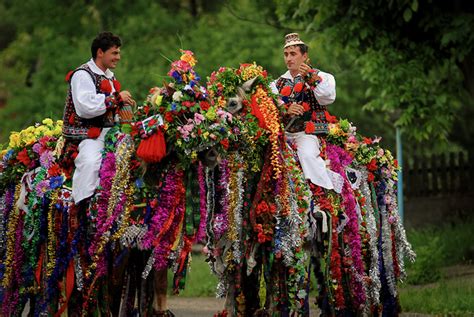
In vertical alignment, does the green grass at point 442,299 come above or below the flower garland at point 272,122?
below

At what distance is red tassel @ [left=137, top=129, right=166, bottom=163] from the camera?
29.0 ft

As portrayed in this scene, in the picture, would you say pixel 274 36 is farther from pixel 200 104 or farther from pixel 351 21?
pixel 200 104

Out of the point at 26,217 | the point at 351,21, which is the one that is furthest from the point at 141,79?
the point at 26,217

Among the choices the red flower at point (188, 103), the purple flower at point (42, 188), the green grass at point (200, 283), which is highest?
the red flower at point (188, 103)

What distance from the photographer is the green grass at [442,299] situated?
1145cm

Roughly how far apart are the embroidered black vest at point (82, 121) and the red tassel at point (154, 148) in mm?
993

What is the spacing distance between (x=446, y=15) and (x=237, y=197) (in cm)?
651

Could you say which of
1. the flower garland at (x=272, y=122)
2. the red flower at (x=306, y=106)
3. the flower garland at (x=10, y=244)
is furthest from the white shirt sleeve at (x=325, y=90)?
the flower garland at (x=10, y=244)

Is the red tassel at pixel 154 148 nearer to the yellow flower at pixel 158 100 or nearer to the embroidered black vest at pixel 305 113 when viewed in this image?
the yellow flower at pixel 158 100

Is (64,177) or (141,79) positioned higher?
(141,79)

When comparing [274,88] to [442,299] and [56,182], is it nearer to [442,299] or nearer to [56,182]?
[56,182]

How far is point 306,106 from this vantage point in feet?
34.1

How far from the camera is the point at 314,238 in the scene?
403 inches

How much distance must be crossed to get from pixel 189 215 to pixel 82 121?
1.50m
